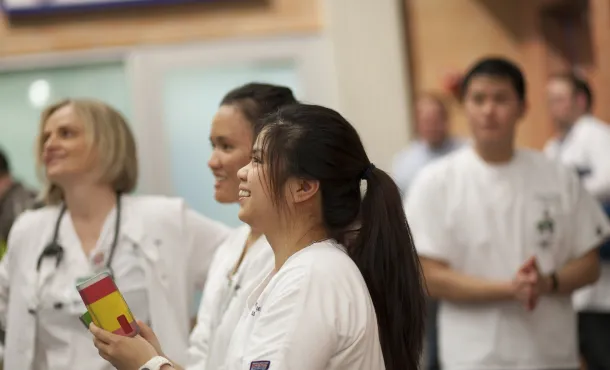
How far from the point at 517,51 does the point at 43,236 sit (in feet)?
15.6

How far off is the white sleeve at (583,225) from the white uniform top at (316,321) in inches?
76.5

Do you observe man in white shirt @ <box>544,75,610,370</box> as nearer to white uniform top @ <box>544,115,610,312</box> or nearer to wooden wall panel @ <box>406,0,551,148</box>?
white uniform top @ <box>544,115,610,312</box>

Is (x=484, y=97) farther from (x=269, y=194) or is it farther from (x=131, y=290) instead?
(x=269, y=194)

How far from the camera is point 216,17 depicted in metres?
7.20

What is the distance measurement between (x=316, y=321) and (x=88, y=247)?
149 centimetres

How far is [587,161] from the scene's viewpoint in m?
5.48

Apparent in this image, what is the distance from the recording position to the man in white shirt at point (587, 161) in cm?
477

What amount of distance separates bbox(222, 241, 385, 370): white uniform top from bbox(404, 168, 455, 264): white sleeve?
1.74 meters

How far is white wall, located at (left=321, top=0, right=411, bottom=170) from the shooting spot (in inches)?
283

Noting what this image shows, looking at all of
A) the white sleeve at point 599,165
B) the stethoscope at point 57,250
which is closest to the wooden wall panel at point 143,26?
the white sleeve at point 599,165

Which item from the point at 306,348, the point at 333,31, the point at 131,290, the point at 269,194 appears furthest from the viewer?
the point at 333,31

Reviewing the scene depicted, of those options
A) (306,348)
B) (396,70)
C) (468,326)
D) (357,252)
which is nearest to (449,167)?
(468,326)

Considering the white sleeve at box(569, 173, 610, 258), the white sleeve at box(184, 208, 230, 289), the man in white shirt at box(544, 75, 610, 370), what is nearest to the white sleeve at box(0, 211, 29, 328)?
the white sleeve at box(184, 208, 230, 289)

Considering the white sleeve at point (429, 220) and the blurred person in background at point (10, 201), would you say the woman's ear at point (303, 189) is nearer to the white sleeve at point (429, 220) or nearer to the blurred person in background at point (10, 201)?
the white sleeve at point (429, 220)
